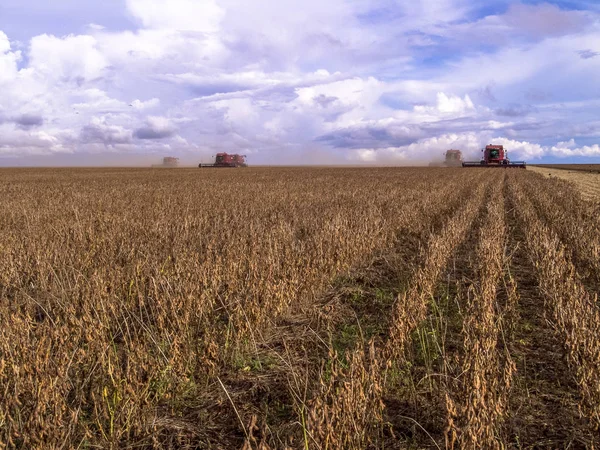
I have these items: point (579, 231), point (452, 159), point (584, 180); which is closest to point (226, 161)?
point (452, 159)

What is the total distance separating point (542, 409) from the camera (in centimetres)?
312

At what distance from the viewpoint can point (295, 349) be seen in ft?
13.2

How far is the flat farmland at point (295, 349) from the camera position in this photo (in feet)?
8.83

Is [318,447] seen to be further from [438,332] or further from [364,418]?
[438,332]

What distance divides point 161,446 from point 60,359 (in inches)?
40.8

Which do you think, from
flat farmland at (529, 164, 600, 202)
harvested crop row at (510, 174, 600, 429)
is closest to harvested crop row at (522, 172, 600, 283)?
harvested crop row at (510, 174, 600, 429)

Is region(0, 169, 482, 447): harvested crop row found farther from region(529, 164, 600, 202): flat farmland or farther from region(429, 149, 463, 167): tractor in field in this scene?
region(429, 149, 463, 167): tractor in field

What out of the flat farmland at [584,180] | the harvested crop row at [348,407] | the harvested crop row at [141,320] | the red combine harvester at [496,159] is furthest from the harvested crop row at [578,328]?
the red combine harvester at [496,159]

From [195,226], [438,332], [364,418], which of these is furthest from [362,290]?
[195,226]

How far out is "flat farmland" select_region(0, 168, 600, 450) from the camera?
8.83 ft

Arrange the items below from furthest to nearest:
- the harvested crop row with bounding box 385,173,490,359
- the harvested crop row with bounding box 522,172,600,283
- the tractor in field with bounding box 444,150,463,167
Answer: the tractor in field with bounding box 444,150,463,167 → the harvested crop row with bounding box 522,172,600,283 → the harvested crop row with bounding box 385,173,490,359

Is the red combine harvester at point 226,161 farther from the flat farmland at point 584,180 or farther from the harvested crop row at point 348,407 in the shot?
the harvested crop row at point 348,407

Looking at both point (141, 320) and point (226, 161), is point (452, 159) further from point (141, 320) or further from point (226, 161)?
point (141, 320)

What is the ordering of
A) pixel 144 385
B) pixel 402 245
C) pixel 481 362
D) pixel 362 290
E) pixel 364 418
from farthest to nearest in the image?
1. pixel 402 245
2. pixel 362 290
3. pixel 144 385
4. pixel 481 362
5. pixel 364 418
